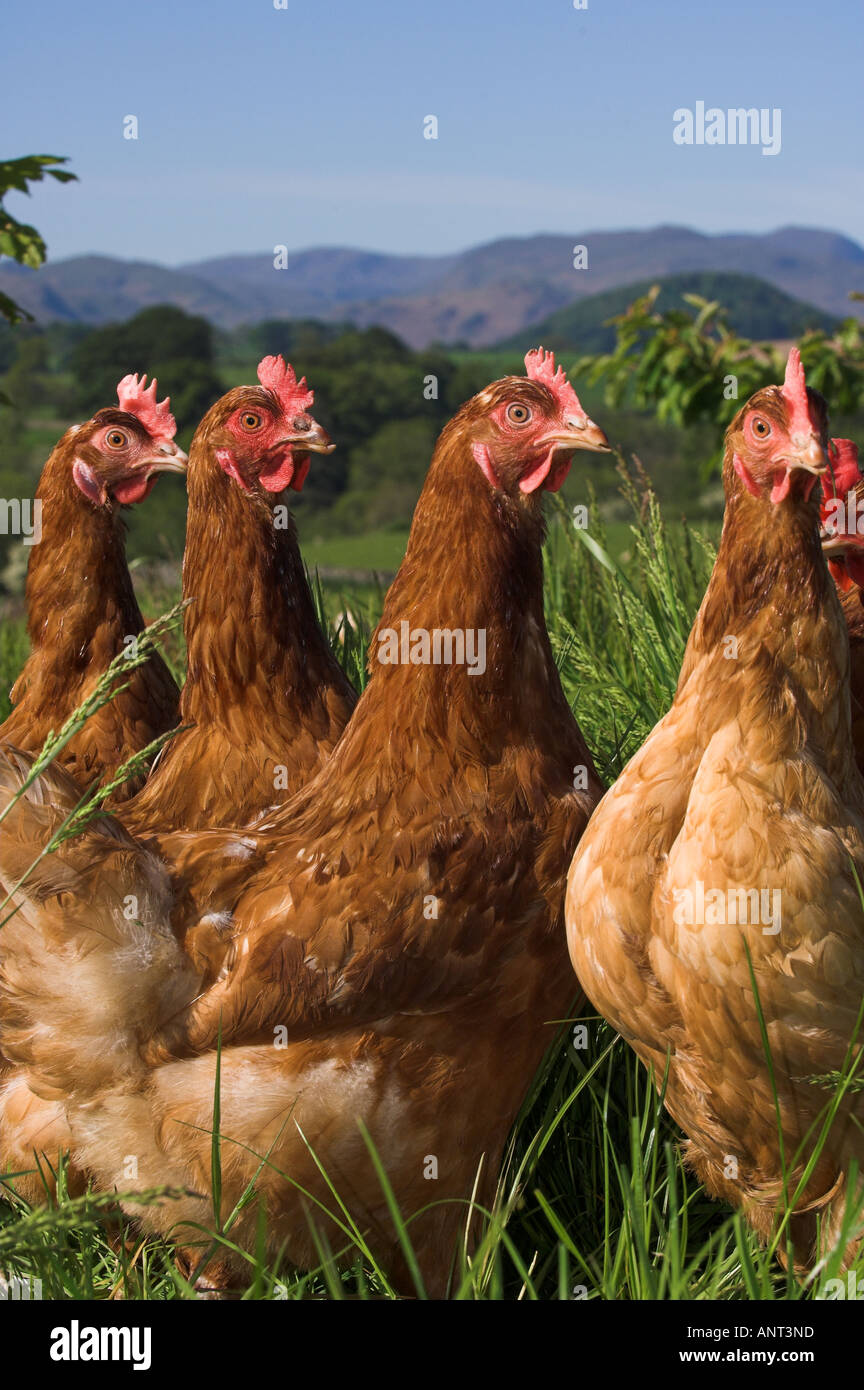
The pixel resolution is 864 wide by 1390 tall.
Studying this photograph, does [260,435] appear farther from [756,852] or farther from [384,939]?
[756,852]

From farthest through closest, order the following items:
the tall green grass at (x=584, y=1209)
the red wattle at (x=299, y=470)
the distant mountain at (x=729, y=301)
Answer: the distant mountain at (x=729, y=301), the red wattle at (x=299, y=470), the tall green grass at (x=584, y=1209)

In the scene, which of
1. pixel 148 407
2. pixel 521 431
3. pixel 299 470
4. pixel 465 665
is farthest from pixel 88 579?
pixel 521 431

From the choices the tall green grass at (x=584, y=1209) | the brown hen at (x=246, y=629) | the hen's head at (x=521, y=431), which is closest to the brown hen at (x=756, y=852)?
the tall green grass at (x=584, y=1209)

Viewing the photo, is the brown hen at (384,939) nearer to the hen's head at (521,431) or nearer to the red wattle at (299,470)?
the hen's head at (521,431)

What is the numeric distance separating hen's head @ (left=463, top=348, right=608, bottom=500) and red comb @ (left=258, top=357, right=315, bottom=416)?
67 cm

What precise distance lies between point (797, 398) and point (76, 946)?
1.64 metres

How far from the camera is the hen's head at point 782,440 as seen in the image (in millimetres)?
2012

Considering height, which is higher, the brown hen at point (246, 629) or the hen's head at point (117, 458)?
the hen's head at point (117, 458)

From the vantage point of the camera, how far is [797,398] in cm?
205

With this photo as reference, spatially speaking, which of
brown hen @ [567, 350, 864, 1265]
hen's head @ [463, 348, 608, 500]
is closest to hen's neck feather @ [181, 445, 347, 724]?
hen's head @ [463, 348, 608, 500]

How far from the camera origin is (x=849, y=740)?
220cm

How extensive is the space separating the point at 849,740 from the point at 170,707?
6.42 ft

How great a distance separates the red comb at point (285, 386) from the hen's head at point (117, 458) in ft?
1.34
